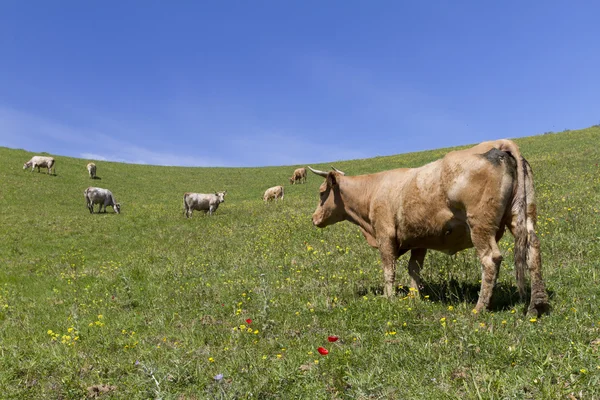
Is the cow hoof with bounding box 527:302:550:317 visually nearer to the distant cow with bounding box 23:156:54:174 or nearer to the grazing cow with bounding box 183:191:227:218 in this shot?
the grazing cow with bounding box 183:191:227:218

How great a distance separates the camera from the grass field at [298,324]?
4172 mm

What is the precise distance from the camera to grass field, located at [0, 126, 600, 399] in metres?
4.17

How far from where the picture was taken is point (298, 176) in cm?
4581

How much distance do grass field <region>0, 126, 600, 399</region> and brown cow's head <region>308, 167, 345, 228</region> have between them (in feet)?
4.13

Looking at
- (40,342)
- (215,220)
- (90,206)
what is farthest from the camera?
(90,206)

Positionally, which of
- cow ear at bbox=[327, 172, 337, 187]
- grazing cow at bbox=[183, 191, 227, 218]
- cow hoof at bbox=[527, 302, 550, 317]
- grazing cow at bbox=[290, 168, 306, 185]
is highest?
grazing cow at bbox=[290, 168, 306, 185]

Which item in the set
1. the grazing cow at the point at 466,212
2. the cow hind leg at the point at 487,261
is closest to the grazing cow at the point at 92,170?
the grazing cow at the point at 466,212

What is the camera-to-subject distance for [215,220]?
75.8ft

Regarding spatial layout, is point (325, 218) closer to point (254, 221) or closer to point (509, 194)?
point (509, 194)

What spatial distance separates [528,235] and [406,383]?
294 cm

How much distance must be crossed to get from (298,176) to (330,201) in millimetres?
36762

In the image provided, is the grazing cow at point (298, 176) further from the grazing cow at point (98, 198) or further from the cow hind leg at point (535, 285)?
the cow hind leg at point (535, 285)

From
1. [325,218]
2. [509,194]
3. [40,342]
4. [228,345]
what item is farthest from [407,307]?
[40,342]

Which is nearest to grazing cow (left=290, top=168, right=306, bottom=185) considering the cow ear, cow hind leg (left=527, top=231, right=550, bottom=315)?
the cow ear
